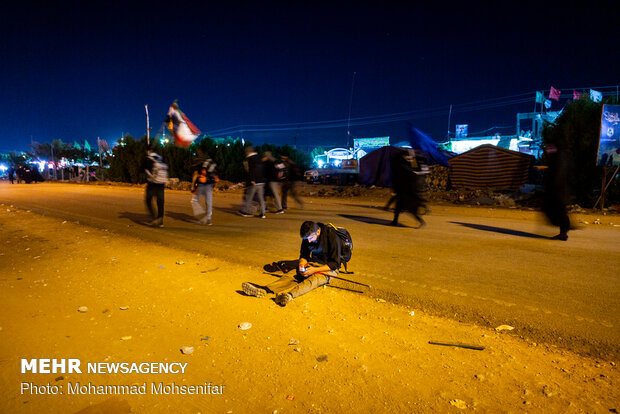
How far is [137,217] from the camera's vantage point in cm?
Answer: 1093

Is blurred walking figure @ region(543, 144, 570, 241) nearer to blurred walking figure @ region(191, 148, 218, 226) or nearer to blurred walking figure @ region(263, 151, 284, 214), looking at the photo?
blurred walking figure @ region(263, 151, 284, 214)

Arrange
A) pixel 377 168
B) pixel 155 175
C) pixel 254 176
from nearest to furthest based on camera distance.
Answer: pixel 155 175, pixel 254 176, pixel 377 168

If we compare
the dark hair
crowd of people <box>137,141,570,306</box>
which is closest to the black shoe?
crowd of people <box>137,141,570,306</box>

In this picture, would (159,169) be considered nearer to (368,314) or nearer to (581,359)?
(368,314)

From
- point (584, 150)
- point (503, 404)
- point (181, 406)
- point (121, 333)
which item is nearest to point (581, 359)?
point (503, 404)

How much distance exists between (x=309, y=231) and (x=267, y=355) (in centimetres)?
157

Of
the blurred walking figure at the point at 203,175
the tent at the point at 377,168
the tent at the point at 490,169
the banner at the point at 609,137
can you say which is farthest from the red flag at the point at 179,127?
the banner at the point at 609,137

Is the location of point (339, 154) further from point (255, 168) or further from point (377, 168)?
point (255, 168)

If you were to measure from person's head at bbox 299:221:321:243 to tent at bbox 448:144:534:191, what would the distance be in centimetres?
1658

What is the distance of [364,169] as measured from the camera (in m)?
22.9

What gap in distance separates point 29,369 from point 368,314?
314cm

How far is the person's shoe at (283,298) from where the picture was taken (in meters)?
4.02

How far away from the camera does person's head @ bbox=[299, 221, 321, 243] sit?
13.6ft

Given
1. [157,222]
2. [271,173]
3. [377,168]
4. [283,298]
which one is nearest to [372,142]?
[377,168]
